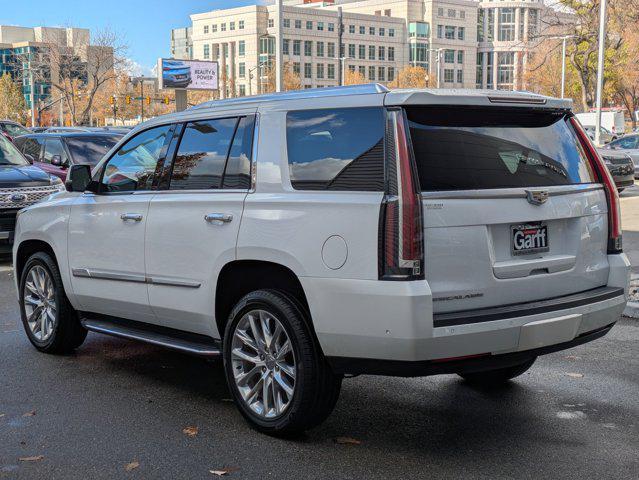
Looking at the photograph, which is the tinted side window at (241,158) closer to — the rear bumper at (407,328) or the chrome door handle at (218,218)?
the chrome door handle at (218,218)

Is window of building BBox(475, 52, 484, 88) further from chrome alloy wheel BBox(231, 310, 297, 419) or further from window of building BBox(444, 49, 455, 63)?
chrome alloy wheel BBox(231, 310, 297, 419)

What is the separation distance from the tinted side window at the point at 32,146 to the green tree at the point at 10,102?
294 feet

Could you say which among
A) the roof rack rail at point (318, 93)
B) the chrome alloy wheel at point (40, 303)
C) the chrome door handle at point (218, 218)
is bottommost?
the chrome alloy wheel at point (40, 303)

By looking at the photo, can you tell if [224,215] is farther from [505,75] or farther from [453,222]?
[505,75]

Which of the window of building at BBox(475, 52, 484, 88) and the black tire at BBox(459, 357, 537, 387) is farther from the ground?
the window of building at BBox(475, 52, 484, 88)

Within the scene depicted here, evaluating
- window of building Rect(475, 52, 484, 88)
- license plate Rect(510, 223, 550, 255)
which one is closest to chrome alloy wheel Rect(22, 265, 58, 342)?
license plate Rect(510, 223, 550, 255)

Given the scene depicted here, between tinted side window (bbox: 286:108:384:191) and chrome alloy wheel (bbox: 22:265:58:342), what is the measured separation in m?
2.90

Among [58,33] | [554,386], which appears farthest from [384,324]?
[58,33]

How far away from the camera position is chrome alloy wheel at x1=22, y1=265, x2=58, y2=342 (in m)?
6.84

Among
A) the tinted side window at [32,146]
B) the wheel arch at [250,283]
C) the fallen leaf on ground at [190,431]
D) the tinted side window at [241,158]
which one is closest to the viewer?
the wheel arch at [250,283]

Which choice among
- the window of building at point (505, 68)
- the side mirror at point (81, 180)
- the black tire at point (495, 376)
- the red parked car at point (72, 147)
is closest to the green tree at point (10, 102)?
the window of building at point (505, 68)

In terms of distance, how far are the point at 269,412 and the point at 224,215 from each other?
3.84 feet

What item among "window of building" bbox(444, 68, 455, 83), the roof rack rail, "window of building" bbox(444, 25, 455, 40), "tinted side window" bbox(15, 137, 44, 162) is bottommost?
"tinted side window" bbox(15, 137, 44, 162)

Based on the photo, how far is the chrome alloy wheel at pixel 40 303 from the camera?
6.84 m
